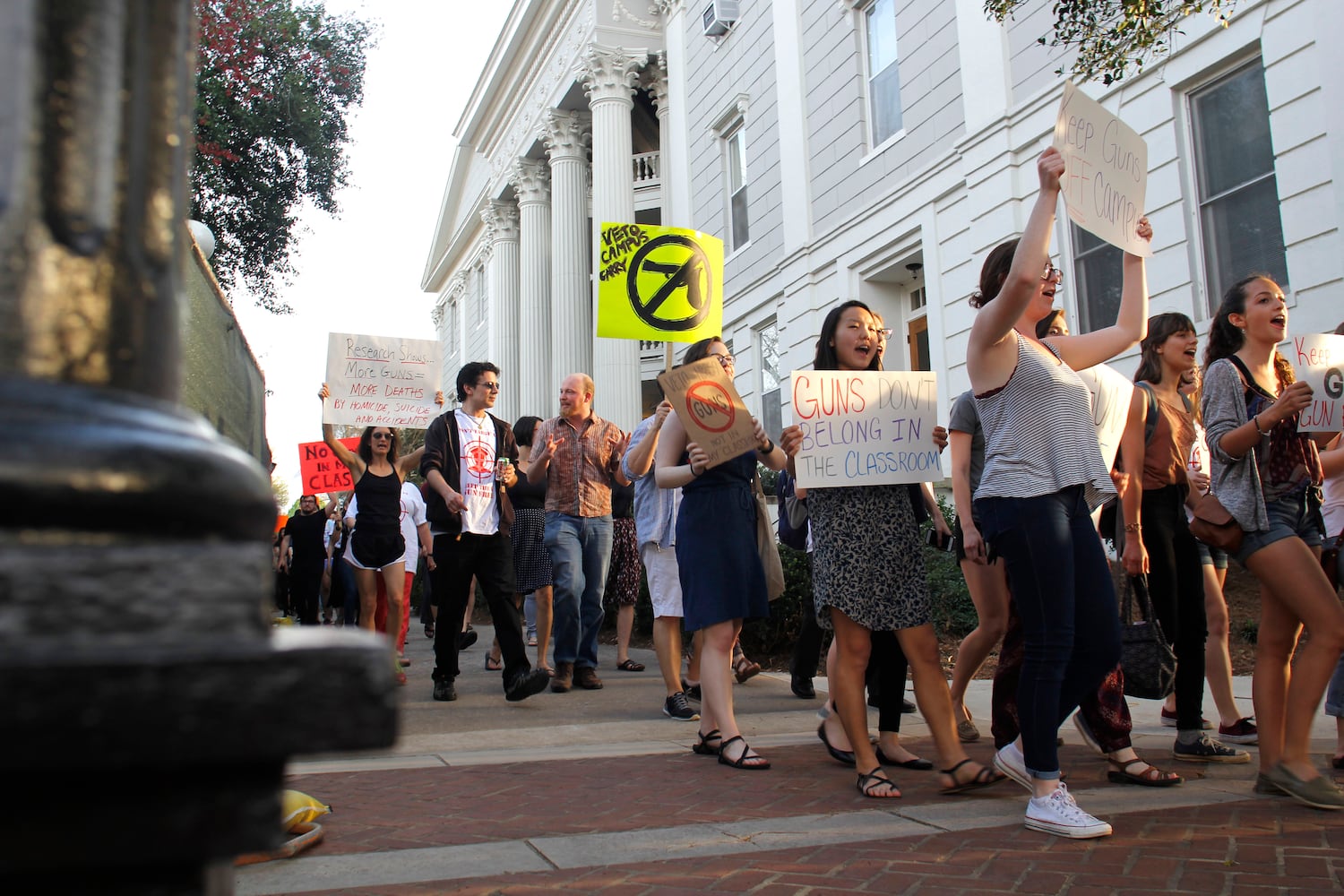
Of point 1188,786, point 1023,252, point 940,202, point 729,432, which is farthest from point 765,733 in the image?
point 940,202

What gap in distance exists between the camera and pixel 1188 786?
4.35 metres

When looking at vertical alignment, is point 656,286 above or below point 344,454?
above

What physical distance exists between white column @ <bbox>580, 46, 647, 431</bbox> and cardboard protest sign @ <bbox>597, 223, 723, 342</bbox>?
16.5 metres

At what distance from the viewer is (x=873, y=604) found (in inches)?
176

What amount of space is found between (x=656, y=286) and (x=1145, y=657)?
386 centimetres

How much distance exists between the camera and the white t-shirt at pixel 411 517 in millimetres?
9602

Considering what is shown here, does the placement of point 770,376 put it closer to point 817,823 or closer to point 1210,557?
point 1210,557

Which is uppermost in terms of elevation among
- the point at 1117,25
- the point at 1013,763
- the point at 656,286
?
the point at 1117,25

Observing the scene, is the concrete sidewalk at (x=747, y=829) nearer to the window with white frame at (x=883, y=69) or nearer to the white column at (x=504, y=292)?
the window with white frame at (x=883, y=69)

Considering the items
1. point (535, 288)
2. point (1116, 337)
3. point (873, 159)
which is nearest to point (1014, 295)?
point (1116, 337)

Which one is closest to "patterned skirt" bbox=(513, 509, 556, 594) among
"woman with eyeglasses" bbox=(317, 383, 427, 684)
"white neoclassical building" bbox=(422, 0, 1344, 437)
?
"woman with eyeglasses" bbox=(317, 383, 427, 684)

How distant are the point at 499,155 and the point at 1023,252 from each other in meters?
34.0

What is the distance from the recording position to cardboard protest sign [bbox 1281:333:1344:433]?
14.9 feet

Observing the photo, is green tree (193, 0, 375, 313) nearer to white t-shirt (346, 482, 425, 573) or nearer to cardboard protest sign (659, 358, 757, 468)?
white t-shirt (346, 482, 425, 573)
